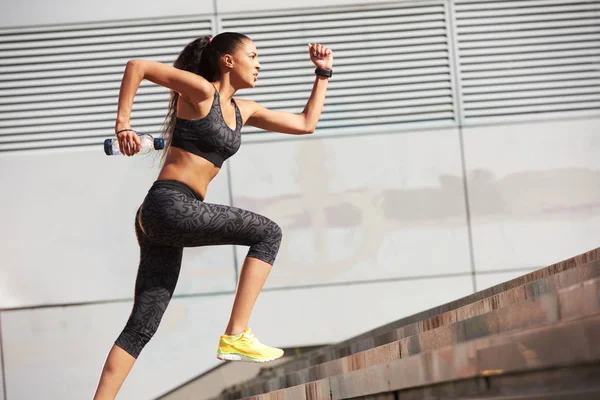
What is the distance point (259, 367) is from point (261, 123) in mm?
2076

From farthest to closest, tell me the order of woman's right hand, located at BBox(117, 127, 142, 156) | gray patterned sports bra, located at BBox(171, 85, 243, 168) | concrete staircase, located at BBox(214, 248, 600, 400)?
gray patterned sports bra, located at BBox(171, 85, 243, 168), woman's right hand, located at BBox(117, 127, 142, 156), concrete staircase, located at BBox(214, 248, 600, 400)

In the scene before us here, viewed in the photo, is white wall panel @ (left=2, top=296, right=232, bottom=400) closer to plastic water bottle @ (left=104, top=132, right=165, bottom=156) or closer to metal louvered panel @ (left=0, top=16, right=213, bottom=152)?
metal louvered panel @ (left=0, top=16, right=213, bottom=152)

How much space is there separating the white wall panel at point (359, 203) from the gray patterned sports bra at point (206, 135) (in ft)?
6.21

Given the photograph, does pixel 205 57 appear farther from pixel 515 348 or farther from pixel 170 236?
pixel 515 348

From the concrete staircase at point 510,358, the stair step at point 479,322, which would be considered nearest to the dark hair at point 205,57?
the stair step at point 479,322

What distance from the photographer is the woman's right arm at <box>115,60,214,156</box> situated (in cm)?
244

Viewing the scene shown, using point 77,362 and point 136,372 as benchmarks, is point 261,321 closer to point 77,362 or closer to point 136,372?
point 136,372

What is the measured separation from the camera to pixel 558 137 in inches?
182

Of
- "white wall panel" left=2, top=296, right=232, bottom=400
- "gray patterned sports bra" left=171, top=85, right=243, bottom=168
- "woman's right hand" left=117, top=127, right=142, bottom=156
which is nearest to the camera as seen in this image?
"woman's right hand" left=117, top=127, right=142, bottom=156

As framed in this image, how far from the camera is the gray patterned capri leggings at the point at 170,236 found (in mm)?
2494

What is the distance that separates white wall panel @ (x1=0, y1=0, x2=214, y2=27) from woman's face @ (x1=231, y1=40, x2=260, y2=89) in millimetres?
2021

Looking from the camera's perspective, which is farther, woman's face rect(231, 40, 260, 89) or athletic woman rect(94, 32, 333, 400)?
woman's face rect(231, 40, 260, 89)

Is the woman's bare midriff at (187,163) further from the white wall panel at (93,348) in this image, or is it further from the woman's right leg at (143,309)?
the white wall panel at (93,348)

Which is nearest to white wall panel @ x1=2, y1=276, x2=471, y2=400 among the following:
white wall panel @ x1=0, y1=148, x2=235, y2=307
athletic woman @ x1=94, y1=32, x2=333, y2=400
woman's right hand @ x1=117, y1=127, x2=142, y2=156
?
white wall panel @ x1=0, y1=148, x2=235, y2=307
